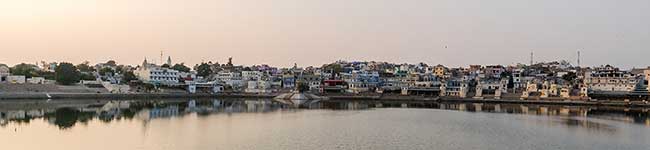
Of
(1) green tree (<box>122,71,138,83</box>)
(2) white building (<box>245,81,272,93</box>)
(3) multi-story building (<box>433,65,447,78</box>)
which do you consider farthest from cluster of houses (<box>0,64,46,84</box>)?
(3) multi-story building (<box>433,65,447,78</box>)

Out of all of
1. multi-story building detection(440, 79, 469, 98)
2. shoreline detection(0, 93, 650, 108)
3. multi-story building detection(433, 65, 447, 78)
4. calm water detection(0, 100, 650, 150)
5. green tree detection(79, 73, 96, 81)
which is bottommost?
calm water detection(0, 100, 650, 150)

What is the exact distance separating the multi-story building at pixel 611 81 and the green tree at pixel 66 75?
3246cm

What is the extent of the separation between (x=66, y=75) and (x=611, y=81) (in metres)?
34.3

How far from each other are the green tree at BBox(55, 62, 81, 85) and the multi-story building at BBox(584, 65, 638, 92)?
3246 cm

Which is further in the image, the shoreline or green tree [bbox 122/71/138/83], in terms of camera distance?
green tree [bbox 122/71/138/83]

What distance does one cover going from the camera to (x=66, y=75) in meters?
40.6

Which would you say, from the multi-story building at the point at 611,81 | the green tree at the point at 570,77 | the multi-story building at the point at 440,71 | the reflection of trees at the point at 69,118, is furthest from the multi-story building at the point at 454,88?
the reflection of trees at the point at 69,118

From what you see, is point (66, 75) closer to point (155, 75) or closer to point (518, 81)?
point (155, 75)

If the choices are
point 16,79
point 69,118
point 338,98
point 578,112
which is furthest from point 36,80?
point 578,112

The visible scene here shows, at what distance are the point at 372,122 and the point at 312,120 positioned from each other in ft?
6.93

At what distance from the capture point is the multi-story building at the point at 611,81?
129 ft

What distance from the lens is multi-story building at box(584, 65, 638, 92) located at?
3944 cm

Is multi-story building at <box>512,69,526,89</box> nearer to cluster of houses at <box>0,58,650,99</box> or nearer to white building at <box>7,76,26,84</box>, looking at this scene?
cluster of houses at <box>0,58,650,99</box>

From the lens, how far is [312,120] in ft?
71.6
